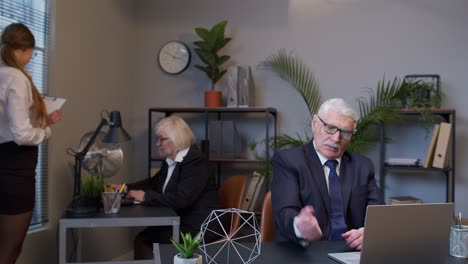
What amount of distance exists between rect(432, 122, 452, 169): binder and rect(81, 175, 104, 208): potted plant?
100 inches

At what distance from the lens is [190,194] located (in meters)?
3.15

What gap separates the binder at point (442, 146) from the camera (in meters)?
3.85

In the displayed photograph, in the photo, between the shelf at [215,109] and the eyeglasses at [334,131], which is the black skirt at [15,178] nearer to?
the eyeglasses at [334,131]

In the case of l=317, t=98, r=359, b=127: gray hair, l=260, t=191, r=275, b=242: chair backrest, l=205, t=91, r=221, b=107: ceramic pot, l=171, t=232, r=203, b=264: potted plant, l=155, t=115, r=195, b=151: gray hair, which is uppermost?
l=205, t=91, r=221, b=107: ceramic pot

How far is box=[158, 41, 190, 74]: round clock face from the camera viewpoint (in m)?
4.59

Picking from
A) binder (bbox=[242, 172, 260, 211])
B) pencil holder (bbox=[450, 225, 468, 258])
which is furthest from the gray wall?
pencil holder (bbox=[450, 225, 468, 258])

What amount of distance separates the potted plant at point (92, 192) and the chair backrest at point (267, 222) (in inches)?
45.0

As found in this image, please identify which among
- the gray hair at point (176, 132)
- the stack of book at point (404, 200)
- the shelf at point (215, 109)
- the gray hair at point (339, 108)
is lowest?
the stack of book at point (404, 200)

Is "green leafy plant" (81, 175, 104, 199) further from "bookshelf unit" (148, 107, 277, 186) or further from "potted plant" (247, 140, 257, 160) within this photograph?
"potted plant" (247, 140, 257, 160)

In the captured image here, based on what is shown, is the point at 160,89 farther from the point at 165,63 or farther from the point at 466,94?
the point at 466,94

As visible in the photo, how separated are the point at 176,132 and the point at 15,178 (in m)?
1.13

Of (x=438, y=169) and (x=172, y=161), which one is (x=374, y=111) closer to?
(x=438, y=169)

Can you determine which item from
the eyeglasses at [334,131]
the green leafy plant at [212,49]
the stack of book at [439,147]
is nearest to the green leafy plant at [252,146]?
the green leafy plant at [212,49]

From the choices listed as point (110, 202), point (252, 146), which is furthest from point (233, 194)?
point (252, 146)
